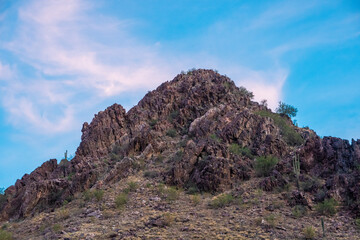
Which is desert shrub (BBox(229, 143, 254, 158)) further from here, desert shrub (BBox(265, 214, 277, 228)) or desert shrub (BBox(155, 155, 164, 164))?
desert shrub (BBox(265, 214, 277, 228))

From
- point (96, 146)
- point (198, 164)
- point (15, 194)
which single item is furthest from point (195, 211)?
point (15, 194)

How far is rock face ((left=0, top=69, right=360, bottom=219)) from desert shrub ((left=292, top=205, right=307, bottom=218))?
6.77 feet

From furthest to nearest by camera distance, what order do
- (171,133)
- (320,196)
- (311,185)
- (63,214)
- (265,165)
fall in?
(171,133), (265,165), (311,185), (63,214), (320,196)

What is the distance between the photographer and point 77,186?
2302 cm

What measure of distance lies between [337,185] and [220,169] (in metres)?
7.24

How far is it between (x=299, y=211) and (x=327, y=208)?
1473 mm

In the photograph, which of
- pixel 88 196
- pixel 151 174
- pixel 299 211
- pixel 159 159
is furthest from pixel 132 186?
pixel 299 211

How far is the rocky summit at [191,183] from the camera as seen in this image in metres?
16.5

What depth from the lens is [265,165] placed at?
899 inches

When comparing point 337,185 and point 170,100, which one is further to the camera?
point 170,100

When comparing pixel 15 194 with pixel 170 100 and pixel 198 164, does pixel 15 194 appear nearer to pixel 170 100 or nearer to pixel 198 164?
pixel 198 164

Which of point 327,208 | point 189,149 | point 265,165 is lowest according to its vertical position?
point 327,208

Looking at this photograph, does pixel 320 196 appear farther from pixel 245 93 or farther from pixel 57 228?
pixel 245 93

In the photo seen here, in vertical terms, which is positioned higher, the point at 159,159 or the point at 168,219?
the point at 159,159
